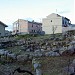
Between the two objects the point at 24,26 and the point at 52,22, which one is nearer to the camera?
the point at 52,22

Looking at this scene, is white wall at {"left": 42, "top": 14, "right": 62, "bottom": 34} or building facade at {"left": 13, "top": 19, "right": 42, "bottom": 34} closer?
white wall at {"left": 42, "top": 14, "right": 62, "bottom": 34}

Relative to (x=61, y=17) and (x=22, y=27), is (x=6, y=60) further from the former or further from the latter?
(x=22, y=27)

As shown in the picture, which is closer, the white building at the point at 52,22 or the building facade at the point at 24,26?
the white building at the point at 52,22

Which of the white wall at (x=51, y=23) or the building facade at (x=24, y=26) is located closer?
the white wall at (x=51, y=23)

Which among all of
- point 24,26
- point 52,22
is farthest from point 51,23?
point 24,26

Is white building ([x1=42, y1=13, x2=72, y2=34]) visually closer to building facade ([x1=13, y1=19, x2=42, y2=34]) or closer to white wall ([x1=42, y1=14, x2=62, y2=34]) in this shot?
white wall ([x1=42, y1=14, x2=62, y2=34])

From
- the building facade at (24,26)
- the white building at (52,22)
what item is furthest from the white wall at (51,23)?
the building facade at (24,26)

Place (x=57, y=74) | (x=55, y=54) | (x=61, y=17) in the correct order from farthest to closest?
(x=61, y=17) → (x=55, y=54) → (x=57, y=74)

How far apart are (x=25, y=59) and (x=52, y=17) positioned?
53.6 m

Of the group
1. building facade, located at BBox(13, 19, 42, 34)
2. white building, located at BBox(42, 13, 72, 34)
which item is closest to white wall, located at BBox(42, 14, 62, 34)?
white building, located at BBox(42, 13, 72, 34)

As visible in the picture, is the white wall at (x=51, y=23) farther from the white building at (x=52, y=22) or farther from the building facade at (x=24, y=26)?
the building facade at (x=24, y=26)

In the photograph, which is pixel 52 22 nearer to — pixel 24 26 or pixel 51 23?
pixel 51 23

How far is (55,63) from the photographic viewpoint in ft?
43.7

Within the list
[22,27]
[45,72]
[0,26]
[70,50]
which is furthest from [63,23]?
[45,72]
